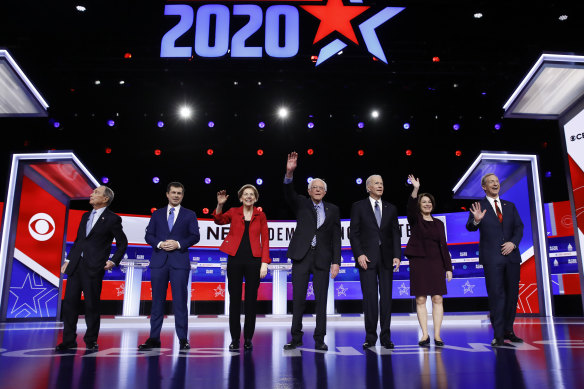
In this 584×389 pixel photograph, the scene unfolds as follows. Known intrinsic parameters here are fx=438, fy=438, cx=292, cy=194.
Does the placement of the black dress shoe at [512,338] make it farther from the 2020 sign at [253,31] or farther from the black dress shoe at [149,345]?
the 2020 sign at [253,31]

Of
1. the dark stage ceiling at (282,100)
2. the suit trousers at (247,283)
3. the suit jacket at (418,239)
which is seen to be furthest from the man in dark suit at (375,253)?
the dark stage ceiling at (282,100)

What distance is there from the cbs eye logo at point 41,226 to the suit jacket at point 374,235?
5424 millimetres

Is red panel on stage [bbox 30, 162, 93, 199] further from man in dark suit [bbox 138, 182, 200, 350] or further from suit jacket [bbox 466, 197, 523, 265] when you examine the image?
suit jacket [bbox 466, 197, 523, 265]

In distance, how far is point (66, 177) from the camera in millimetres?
6727

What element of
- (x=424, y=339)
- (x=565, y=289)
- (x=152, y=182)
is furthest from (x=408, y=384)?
(x=152, y=182)

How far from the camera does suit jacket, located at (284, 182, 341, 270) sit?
3654mm

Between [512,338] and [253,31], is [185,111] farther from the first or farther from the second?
[512,338]

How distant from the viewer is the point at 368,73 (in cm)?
857

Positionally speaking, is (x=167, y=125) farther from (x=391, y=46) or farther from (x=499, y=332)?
(x=499, y=332)

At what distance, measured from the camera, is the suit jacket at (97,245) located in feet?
12.1

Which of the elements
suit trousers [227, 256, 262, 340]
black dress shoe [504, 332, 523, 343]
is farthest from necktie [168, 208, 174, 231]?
black dress shoe [504, 332, 523, 343]

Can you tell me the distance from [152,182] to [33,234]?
4760 mm

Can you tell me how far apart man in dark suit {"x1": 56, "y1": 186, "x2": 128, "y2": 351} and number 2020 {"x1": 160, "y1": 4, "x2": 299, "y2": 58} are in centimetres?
441

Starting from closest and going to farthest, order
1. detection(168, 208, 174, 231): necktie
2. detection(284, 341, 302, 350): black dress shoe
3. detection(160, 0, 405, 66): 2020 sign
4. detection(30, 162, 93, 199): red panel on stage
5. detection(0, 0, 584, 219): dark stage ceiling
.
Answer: detection(284, 341, 302, 350): black dress shoe < detection(168, 208, 174, 231): necktie < detection(30, 162, 93, 199): red panel on stage < detection(160, 0, 405, 66): 2020 sign < detection(0, 0, 584, 219): dark stage ceiling
